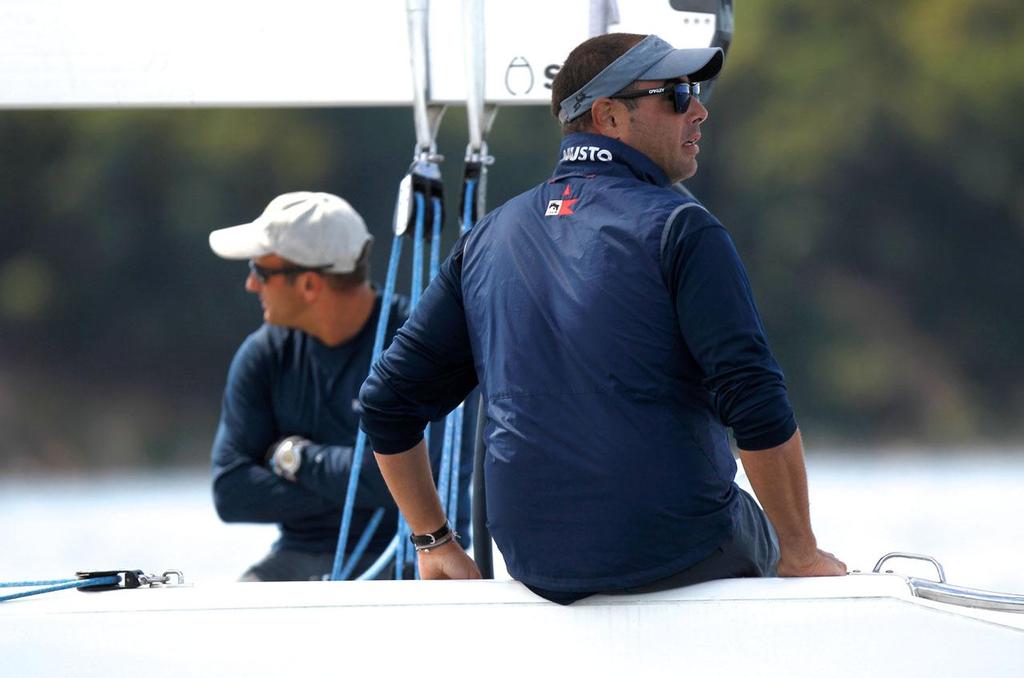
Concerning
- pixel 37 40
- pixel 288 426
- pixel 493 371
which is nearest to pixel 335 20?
pixel 37 40

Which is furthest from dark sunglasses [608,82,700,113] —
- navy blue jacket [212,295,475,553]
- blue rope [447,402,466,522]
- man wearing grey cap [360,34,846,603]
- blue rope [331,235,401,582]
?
navy blue jacket [212,295,475,553]

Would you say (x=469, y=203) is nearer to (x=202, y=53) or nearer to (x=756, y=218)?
(x=202, y=53)

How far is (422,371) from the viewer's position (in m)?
1.68

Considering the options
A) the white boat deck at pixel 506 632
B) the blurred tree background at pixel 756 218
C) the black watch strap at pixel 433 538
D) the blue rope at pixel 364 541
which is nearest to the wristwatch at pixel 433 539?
the black watch strap at pixel 433 538

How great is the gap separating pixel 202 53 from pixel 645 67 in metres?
0.97

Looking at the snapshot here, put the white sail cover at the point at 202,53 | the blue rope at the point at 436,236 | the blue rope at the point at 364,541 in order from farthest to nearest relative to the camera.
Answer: the blue rope at the point at 364,541 → the white sail cover at the point at 202,53 → the blue rope at the point at 436,236

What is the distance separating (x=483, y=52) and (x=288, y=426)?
75cm

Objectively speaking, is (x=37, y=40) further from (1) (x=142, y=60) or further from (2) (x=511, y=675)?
(2) (x=511, y=675)

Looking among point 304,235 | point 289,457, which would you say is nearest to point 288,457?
point 289,457

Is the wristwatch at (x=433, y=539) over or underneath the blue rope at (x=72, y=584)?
underneath

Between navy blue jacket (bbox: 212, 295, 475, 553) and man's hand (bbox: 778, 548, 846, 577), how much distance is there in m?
1.02

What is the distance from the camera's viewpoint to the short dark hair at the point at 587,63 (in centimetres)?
161

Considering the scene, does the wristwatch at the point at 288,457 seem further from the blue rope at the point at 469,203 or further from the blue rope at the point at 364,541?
the blue rope at the point at 469,203

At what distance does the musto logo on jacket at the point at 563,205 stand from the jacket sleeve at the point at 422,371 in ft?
0.45
